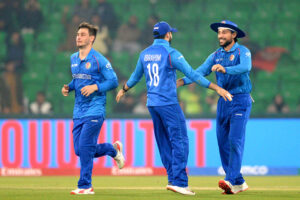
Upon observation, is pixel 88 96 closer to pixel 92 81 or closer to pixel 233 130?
pixel 92 81

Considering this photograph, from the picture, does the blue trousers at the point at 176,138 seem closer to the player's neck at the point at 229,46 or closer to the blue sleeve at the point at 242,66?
the blue sleeve at the point at 242,66

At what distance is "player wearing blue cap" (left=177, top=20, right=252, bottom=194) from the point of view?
903 centimetres

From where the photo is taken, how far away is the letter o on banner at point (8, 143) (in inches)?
595

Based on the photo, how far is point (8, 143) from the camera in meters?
15.2

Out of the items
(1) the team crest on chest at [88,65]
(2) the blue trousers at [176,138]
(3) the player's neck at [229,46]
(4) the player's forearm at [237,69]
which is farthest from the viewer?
(3) the player's neck at [229,46]

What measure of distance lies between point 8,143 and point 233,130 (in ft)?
24.7

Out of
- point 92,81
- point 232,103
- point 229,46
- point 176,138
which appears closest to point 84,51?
point 92,81

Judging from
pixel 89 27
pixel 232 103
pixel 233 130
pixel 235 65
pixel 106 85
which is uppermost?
pixel 89 27

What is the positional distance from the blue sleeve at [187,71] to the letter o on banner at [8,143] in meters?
7.33

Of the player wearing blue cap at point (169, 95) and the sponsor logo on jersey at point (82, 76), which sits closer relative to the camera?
the player wearing blue cap at point (169, 95)

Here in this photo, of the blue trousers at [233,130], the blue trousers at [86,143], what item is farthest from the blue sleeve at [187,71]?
the blue trousers at [86,143]

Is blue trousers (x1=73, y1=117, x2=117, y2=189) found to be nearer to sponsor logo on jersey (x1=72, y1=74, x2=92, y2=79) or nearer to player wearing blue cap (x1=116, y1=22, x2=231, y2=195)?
sponsor logo on jersey (x1=72, y1=74, x2=92, y2=79)

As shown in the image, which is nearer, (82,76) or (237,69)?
(237,69)

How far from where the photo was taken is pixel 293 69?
16641 millimetres
